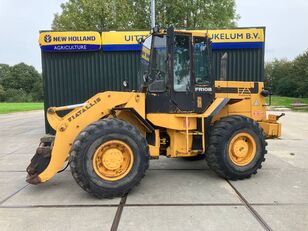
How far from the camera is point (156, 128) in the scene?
6.26m

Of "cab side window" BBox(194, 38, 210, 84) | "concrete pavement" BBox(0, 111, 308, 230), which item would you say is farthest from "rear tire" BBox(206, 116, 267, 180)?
"cab side window" BBox(194, 38, 210, 84)

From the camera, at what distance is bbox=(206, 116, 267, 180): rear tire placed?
6.18 m

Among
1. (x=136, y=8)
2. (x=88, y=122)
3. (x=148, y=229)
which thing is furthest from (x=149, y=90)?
(x=136, y=8)

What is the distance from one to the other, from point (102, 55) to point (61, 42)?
1477 mm

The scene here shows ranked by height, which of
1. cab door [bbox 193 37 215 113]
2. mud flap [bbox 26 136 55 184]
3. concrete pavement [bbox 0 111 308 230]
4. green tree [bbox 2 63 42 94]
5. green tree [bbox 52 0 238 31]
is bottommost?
concrete pavement [bbox 0 111 308 230]

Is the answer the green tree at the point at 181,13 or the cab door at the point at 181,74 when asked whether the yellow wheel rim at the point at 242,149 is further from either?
the green tree at the point at 181,13

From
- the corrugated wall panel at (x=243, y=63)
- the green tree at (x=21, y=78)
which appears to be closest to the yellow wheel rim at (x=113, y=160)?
the corrugated wall panel at (x=243, y=63)

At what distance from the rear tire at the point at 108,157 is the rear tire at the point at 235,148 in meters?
1.35

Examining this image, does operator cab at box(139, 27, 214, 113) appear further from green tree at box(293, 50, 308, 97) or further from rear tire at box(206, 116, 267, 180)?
green tree at box(293, 50, 308, 97)

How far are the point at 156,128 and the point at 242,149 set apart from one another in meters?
1.63

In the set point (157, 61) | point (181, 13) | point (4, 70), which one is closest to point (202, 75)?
point (157, 61)

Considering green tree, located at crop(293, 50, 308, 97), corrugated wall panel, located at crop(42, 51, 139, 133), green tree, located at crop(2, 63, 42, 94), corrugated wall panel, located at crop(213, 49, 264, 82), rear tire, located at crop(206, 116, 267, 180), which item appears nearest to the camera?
rear tire, located at crop(206, 116, 267, 180)

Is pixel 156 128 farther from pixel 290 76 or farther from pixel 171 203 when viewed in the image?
pixel 290 76

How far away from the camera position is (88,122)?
5.82 metres
